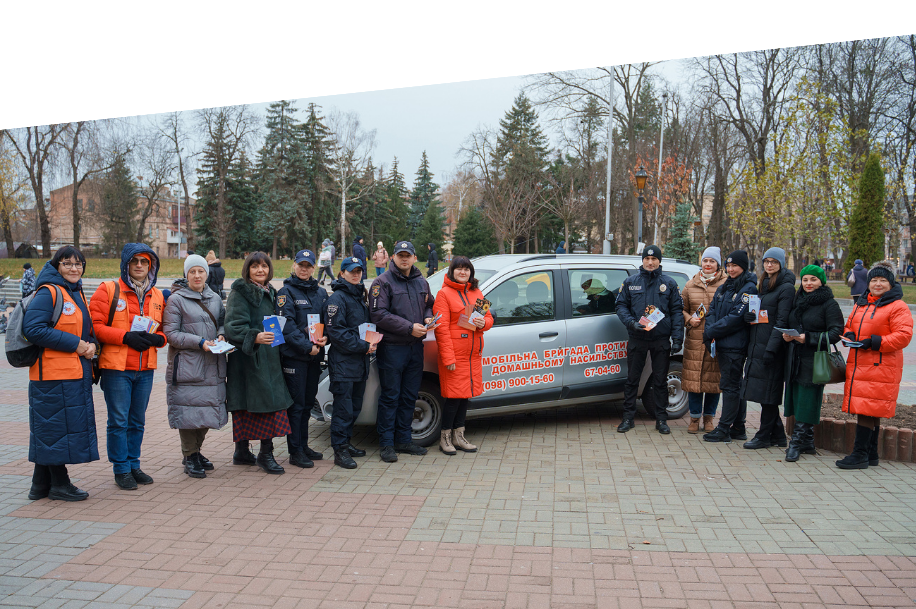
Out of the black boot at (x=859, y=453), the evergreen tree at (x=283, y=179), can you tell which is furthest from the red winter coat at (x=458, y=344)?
the evergreen tree at (x=283, y=179)

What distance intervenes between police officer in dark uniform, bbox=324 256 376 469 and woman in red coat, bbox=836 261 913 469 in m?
4.19

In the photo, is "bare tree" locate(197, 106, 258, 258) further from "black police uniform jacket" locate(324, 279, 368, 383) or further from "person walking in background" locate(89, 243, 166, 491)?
"black police uniform jacket" locate(324, 279, 368, 383)

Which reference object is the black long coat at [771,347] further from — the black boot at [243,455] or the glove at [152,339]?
the glove at [152,339]

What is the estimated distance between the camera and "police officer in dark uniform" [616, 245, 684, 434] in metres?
6.52

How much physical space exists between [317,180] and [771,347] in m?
38.8

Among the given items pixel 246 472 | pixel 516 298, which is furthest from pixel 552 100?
pixel 246 472

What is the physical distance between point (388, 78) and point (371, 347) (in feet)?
15.6

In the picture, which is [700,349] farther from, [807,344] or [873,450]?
[873,450]

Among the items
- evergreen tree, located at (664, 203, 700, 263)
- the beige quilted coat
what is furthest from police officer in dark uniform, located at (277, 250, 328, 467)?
evergreen tree, located at (664, 203, 700, 263)

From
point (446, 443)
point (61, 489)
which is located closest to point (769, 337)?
point (446, 443)

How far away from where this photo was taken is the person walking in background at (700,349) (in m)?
6.62

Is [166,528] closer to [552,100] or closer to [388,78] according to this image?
[388,78]

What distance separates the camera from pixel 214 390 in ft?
17.0

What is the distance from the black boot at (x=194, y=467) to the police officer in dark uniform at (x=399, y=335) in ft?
5.04
